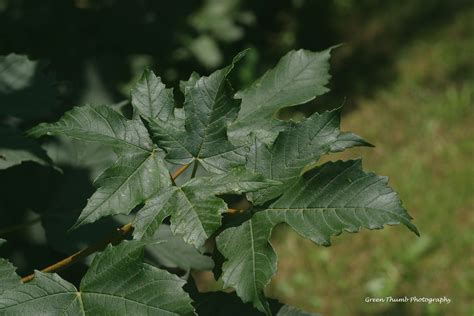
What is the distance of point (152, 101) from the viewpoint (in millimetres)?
1283

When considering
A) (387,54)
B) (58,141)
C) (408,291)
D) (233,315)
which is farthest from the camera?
(387,54)

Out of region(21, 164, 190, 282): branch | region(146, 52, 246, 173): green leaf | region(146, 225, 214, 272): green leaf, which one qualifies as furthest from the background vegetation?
region(146, 52, 246, 173): green leaf

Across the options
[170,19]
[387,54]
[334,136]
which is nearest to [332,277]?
[170,19]

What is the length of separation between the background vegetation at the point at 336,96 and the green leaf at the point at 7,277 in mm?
368

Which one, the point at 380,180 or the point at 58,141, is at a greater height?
the point at 380,180

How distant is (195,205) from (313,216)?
201mm

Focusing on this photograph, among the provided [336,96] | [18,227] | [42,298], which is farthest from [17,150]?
[336,96]

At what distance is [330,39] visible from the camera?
5.82 metres

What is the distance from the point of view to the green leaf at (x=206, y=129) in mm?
1234

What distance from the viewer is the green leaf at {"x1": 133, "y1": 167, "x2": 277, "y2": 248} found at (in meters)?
1.11

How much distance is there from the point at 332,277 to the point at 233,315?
2.60 meters

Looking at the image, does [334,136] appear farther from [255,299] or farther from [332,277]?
[332,277]

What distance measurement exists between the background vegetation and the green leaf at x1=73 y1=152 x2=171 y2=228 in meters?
0.39

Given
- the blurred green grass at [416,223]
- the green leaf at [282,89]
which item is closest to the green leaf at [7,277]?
the green leaf at [282,89]
